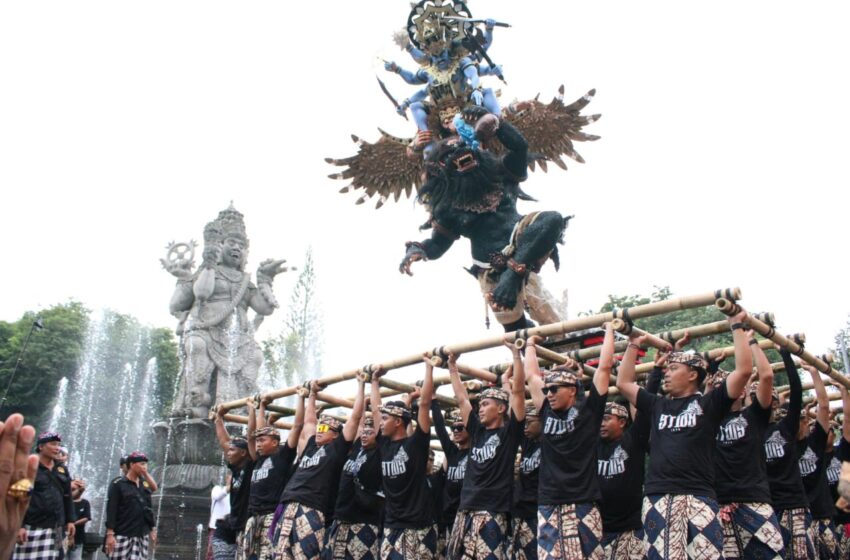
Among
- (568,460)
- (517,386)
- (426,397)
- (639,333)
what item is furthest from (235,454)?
(639,333)

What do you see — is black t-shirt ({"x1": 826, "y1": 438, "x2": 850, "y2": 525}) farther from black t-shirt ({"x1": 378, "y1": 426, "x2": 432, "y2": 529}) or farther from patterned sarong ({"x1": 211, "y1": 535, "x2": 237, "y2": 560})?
patterned sarong ({"x1": 211, "y1": 535, "x2": 237, "y2": 560})

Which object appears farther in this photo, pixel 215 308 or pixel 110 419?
pixel 110 419

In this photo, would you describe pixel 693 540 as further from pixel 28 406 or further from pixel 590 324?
pixel 28 406

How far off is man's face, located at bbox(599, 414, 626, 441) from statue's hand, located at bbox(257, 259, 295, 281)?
10469mm

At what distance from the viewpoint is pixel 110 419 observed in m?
35.1

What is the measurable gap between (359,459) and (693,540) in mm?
3323

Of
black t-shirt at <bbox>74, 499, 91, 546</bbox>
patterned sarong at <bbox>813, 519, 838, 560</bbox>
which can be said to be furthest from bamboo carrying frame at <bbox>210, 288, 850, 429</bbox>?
black t-shirt at <bbox>74, 499, 91, 546</bbox>

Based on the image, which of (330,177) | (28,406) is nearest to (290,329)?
(28,406)

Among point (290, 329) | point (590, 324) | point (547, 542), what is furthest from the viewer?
point (290, 329)

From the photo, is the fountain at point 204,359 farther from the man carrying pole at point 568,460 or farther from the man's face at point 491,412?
the man carrying pole at point 568,460

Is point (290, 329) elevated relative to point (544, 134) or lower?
elevated

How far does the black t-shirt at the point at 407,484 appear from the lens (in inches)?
240

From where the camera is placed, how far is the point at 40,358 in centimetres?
3422

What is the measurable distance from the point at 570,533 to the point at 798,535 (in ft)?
6.79
